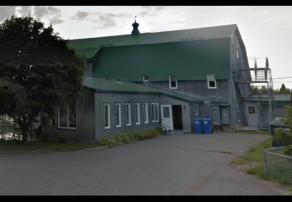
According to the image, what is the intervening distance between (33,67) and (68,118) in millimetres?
4395

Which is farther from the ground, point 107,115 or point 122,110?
point 122,110

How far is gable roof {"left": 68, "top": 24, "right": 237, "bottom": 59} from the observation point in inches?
1104

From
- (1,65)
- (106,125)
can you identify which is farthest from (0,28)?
(106,125)

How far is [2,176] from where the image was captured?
296 inches

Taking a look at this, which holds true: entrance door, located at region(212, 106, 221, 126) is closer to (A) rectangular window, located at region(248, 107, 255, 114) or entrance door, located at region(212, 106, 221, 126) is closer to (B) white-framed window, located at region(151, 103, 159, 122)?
(A) rectangular window, located at region(248, 107, 255, 114)

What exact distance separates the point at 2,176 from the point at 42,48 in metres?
7.19

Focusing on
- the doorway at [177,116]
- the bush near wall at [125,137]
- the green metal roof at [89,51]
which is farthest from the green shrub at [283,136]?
the green metal roof at [89,51]

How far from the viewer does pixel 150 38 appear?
102 ft

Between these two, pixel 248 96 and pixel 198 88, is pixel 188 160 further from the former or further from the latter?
pixel 248 96

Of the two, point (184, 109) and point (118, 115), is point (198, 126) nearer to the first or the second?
point (184, 109)

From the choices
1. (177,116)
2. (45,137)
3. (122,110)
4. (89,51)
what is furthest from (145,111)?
(89,51)

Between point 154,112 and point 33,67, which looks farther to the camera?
point 154,112

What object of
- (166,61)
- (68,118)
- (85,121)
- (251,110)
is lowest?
(85,121)

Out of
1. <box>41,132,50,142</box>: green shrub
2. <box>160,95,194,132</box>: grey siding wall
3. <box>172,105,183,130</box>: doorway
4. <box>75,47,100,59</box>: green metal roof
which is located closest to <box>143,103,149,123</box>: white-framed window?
<box>160,95,194,132</box>: grey siding wall
